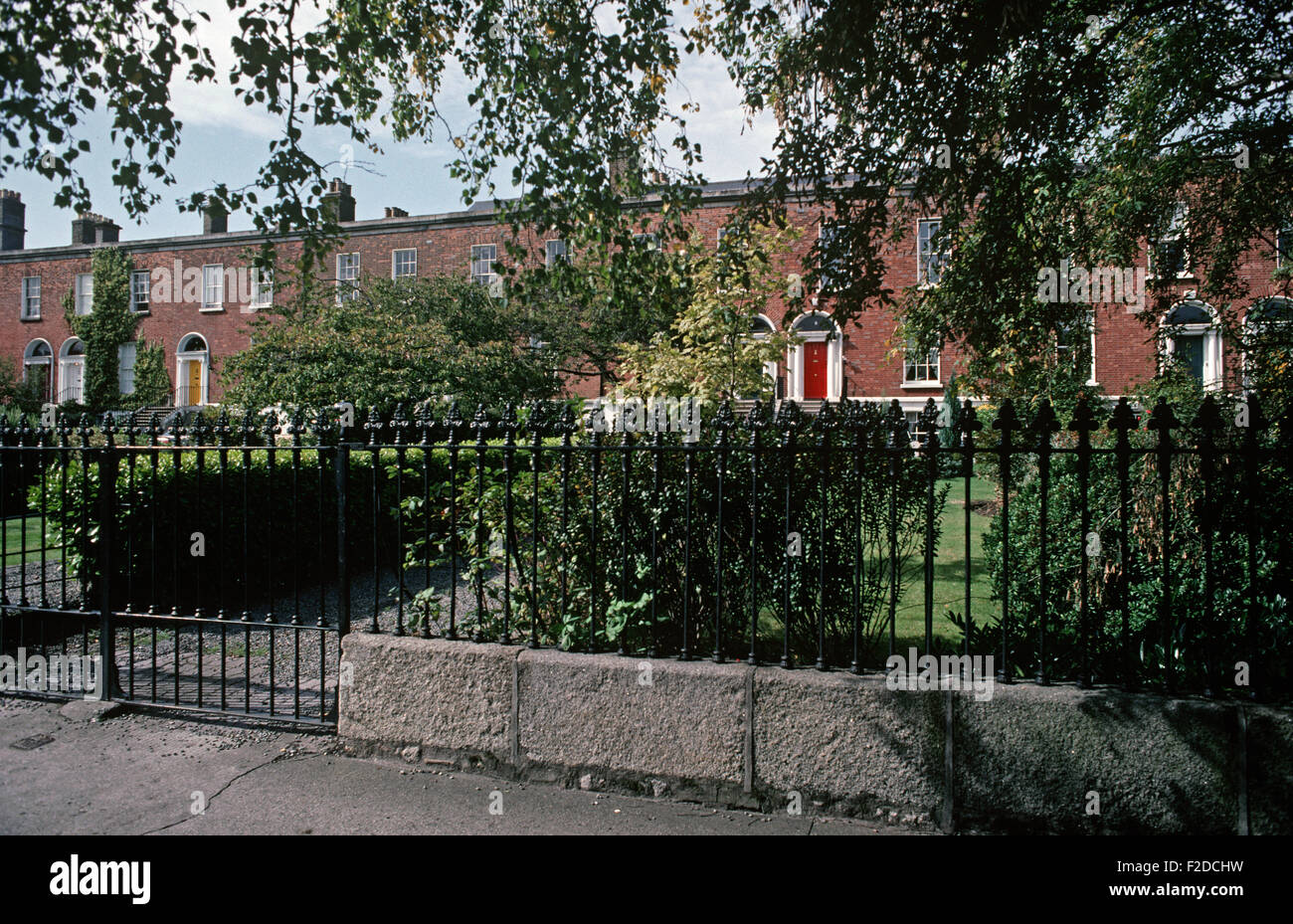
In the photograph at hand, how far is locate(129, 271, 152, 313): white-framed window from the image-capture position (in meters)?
35.2

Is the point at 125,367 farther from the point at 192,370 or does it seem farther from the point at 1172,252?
the point at 1172,252

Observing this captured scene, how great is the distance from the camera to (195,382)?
34.3m

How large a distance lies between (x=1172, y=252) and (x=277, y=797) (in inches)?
299

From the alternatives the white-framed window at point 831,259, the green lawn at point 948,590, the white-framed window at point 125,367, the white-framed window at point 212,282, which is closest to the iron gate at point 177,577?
the white-framed window at point 831,259

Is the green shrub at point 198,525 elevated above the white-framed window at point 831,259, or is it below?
below

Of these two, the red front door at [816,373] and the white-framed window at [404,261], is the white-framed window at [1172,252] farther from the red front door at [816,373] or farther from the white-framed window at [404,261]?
the white-framed window at [404,261]

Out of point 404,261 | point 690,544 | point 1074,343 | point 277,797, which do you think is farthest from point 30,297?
point 1074,343

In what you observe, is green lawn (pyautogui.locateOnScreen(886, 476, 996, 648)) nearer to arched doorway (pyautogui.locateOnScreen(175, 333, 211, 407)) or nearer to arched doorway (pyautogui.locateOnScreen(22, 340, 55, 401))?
arched doorway (pyautogui.locateOnScreen(175, 333, 211, 407))

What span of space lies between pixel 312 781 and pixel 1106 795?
3.75 metres

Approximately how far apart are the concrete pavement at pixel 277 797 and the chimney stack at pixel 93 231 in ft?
130

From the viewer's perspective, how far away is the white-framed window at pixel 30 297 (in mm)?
36594

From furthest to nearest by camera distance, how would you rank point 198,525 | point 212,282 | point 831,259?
1. point 212,282
2. point 198,525
3. point 831,259

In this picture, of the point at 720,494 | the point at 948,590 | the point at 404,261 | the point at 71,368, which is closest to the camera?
the point at 720,494

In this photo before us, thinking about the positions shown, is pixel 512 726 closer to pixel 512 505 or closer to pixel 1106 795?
pixel 512 505
